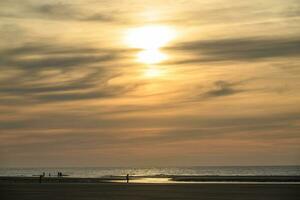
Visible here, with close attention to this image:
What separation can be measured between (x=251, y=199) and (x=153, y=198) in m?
6.93

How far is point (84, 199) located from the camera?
1649 inches

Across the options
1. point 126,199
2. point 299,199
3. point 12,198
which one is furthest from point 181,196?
point 12,198

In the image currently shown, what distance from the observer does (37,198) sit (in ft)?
140

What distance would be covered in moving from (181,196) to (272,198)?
7.06 m

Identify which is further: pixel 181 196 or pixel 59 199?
pixel 181 196

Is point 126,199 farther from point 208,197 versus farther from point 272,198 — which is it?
point 272,198

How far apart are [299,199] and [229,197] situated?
18.6 feet

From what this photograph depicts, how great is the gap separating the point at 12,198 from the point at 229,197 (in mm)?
15738

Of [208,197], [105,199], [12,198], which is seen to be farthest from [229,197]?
[12,198]

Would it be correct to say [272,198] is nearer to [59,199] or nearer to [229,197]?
[229,197]

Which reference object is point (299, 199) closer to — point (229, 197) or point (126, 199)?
point (229, 197)

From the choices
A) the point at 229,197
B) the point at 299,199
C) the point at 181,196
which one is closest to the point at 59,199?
the point at 181,196

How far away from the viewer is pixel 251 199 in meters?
41.7

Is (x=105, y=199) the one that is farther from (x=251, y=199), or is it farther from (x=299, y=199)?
(x=299, y=199)
